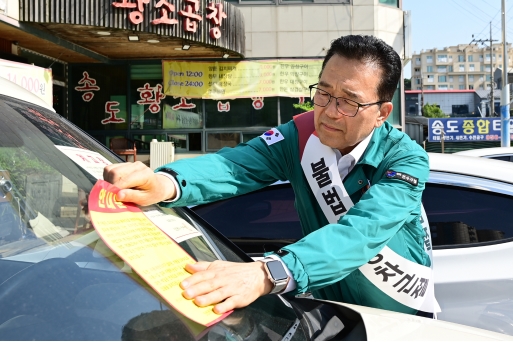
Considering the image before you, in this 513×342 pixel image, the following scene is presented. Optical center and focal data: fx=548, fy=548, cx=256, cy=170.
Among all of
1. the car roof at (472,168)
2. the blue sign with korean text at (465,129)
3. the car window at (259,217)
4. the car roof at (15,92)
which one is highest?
the blue sign with korean text at (465,129)

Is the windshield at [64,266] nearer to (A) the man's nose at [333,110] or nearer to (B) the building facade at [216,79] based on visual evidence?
(A) the man's nose at [333,110]

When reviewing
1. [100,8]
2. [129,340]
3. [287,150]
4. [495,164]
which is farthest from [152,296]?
[100,8]

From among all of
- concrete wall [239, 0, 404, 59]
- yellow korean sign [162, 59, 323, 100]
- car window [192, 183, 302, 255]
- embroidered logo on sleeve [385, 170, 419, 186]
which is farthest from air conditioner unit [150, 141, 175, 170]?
embroidered logo on sleeve [385, 170, 419, 186]

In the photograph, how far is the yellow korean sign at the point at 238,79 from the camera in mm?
13461

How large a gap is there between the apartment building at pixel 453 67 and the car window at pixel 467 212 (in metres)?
130

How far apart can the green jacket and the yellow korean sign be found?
11657 millimetres

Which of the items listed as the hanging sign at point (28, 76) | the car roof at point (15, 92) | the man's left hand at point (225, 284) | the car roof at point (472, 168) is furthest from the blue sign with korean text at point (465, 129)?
the man's left hand at point (225, 284)

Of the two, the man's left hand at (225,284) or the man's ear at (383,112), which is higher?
the man's ear at (383,112)

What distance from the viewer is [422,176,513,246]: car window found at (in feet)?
9.69

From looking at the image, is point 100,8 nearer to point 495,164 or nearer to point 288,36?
point 288,36

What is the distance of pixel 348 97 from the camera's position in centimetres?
172

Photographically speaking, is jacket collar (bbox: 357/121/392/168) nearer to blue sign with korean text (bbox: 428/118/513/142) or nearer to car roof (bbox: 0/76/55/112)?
car roof (bbox: 0/76/55/112)

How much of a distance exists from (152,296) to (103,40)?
11429 mm

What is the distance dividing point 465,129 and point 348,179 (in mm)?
19900
